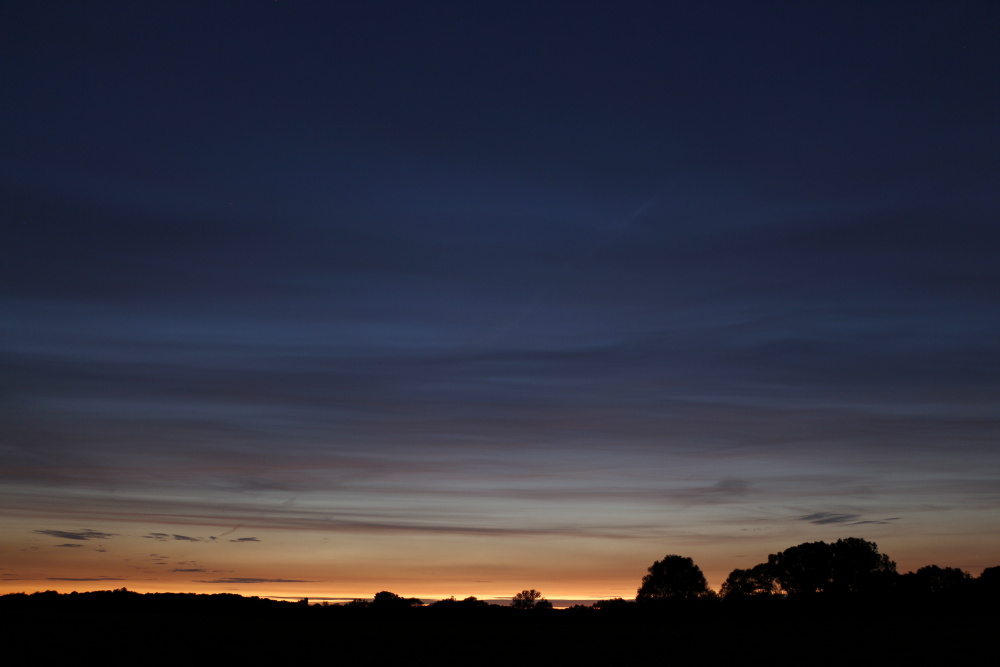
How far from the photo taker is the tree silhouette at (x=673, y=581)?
575 ft

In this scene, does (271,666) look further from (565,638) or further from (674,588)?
(674,588)

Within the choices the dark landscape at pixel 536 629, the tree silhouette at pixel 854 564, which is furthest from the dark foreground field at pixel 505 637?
the tree silhouette at pixel 854 564

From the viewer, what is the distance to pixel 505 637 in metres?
72.0

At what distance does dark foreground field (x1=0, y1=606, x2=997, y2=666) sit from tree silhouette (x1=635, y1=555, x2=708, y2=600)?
3551 inches

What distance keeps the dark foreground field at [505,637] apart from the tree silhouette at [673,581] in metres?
90.2

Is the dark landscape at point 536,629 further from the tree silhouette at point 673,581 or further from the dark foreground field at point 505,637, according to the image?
the tree silhouette at point 673,581

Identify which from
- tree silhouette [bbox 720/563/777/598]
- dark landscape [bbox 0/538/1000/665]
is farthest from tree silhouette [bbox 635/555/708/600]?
dark landscape [bbox 0/538/1000/665]

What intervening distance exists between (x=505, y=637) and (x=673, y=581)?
376ft

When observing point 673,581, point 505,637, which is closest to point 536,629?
point 505,637

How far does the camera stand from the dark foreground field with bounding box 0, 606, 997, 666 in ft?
183

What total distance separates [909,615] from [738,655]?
36.2 metres

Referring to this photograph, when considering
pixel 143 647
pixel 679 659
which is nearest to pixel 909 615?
pixel 679 659

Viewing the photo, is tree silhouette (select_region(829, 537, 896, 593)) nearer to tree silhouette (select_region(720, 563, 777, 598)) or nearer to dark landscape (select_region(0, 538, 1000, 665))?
tree silhouette (select_region(720, 563, 777, 598))

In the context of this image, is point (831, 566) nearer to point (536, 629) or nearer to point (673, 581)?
point (673, 581)
